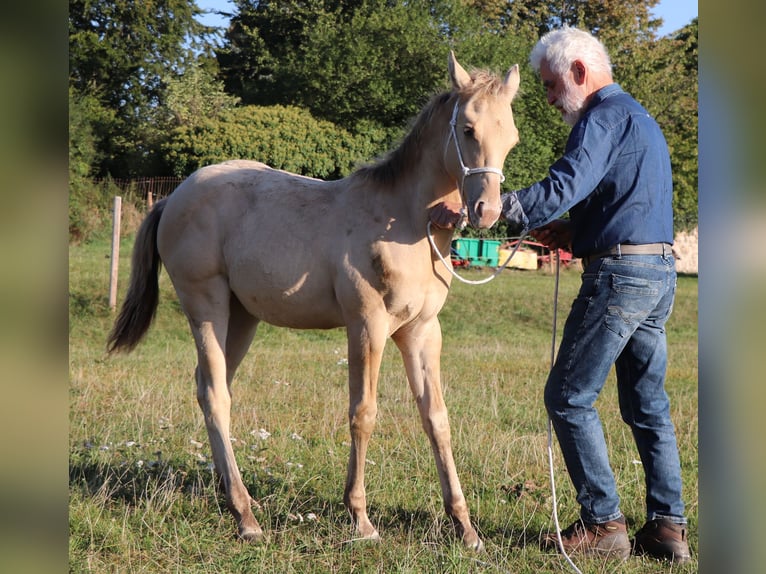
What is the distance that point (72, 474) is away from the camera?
4.71 metres

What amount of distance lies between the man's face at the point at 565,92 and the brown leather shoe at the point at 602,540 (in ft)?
6.63

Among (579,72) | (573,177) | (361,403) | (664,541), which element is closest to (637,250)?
(573,177)

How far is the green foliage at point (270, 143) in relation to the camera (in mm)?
21000

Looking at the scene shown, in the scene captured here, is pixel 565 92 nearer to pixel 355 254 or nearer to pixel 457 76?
pixel 457 76

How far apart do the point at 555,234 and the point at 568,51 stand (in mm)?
996

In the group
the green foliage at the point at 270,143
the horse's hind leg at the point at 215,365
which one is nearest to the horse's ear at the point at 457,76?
the horse's hind leg at the point at 215,365

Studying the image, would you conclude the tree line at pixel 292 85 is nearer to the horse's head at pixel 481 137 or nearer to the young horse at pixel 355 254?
the young horse at pixel 355 254

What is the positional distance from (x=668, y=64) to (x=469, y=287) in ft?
58.2

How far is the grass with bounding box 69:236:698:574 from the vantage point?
3.78 m

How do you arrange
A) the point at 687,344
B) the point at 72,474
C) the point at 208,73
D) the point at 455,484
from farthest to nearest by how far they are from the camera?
the point at 208,73, the point at 687,344, the point at 72,474, the point at 455,484

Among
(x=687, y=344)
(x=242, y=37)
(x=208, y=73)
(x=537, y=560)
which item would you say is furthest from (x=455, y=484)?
(x=242, y=37)
